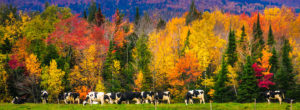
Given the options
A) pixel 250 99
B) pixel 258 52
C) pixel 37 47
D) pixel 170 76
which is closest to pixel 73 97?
pixel 170 76

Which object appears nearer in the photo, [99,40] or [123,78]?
[123,78]

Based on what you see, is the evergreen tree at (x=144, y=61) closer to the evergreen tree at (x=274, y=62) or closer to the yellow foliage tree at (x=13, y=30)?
the evergreen tree at (x=274, y=62)

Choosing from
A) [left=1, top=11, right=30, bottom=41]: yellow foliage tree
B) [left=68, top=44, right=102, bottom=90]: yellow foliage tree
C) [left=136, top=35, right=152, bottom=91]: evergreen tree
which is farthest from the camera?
[left=1, top=11, right=30, bottom=41]: yellow foliage tree

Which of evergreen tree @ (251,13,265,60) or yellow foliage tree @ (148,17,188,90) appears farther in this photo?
evergreen tree @ (251,13,265,60)

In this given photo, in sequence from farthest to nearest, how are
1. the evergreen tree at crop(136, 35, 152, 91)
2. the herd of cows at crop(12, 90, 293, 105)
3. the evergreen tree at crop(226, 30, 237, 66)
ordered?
the evergreen tree at crop(226, 30, 237, 66) < the evergreen tree at crop(136, 35, 152, 91) < the herd of cows at crop(12, 90, 293, 105)

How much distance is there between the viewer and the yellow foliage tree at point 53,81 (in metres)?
52.4

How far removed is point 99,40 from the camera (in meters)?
73.8

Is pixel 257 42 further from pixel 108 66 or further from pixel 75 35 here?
pixel 75 35

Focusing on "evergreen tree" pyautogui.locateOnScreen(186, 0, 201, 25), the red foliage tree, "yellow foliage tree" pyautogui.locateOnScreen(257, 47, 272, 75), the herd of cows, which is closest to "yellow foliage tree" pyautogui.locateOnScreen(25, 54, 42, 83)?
the red foliage tree

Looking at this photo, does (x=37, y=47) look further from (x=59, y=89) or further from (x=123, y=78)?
(x=123, y=78)

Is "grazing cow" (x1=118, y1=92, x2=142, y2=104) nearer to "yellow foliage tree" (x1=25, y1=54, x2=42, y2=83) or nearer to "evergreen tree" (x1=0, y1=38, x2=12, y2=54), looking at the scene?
"yellow foliage tree" (x1=25, y1=54, x2=42, y2=83)

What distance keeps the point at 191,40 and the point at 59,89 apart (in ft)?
96.2

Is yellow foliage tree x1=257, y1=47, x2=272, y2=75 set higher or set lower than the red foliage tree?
lower

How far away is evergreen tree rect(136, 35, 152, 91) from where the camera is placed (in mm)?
52969
